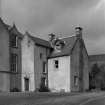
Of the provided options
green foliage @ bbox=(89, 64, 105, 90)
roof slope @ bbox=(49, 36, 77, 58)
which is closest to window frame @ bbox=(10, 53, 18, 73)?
roof slope @ bbox=(49, 36, 77, 58)

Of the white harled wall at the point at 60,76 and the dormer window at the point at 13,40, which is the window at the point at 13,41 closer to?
the dormer window at the point at 13,40

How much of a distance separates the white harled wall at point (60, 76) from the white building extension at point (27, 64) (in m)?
3.81

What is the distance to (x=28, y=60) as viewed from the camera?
38250mm

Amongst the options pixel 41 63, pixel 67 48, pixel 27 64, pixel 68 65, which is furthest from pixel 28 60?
pixel 67 48

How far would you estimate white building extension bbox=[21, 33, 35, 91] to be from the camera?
37.6 meters

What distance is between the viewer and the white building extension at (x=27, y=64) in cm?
3756

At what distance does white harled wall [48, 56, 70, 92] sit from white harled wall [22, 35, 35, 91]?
3.79 m

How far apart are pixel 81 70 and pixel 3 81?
49.6 feet

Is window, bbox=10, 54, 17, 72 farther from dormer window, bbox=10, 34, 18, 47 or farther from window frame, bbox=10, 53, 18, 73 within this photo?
dormer window, bbox=10, 34, 18, 47

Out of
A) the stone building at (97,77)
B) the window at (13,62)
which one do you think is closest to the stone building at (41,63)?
the window at (13,62)

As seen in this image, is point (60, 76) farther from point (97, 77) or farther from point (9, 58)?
point (97, 77)

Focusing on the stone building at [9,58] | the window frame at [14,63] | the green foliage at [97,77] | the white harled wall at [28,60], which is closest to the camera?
the stone building at [9,58]

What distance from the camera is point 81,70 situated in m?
41.5

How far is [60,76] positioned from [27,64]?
6005mm
